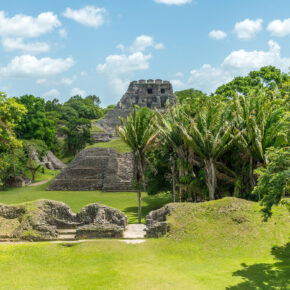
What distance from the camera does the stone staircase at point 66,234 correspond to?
11.4 m

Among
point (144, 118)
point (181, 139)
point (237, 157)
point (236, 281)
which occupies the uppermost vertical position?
point (144, 118)

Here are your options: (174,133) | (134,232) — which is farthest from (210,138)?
(134,232)

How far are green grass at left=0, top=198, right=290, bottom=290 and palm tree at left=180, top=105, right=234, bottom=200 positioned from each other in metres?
2.82

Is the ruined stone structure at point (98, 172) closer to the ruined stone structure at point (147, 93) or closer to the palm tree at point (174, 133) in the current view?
the palm tree at point (174, 133)

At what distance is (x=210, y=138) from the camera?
1399cm

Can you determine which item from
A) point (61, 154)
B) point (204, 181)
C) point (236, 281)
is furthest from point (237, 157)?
point (61, 154)

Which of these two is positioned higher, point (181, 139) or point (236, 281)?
point (181, 139)

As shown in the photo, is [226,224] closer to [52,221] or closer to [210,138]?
[210,138]

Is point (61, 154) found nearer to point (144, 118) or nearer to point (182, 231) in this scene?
point (144, 118)

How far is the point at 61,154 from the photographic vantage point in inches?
2037

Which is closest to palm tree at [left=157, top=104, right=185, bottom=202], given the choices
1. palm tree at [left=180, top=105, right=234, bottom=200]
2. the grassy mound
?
palm tree at [left=180, top=105, right=234, bottom=200]

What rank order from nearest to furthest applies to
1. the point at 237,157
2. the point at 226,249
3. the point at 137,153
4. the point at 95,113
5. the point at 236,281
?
the point at 236,281 → the point at 226,249 → the point at 137,153 → the point at 237,157 → the point at 95,113

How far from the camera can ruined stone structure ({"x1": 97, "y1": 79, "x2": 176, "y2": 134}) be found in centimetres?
5938

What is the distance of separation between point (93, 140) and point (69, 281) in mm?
42171
